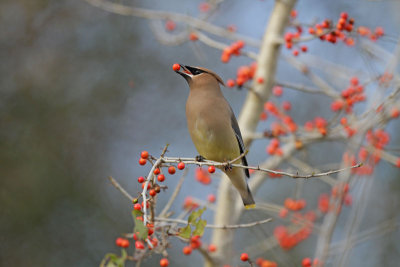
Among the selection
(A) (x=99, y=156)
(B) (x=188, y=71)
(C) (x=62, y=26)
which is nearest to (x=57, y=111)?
(A) (x=99, y=156)

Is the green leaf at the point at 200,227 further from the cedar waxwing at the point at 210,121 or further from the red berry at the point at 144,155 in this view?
the cedar waxwing at the point at 210,121

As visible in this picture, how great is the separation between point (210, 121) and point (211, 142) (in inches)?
5.5

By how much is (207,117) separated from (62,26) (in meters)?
5.84

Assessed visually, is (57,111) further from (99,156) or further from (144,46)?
(144,46)

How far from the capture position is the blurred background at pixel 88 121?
684 centimetres

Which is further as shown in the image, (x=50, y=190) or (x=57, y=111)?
(x=57, y=111)

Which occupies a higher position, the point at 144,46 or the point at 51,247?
the point at 144,46

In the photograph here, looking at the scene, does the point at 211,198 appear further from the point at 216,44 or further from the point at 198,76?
the point at 198,76

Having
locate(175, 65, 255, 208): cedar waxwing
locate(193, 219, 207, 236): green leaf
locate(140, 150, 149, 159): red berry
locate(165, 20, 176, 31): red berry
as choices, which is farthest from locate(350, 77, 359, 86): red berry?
locate(140, 150, 149, 159): red berry

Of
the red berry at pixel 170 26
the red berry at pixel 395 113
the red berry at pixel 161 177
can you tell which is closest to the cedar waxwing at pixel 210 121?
the red berry at pixel 161 177

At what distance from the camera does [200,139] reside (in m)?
3.45

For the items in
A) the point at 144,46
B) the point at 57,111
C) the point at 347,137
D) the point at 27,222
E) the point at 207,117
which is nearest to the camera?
the point at 207,117

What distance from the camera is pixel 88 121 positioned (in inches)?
310

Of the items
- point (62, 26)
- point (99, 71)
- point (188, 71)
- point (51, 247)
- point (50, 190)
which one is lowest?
point (51, 247)
